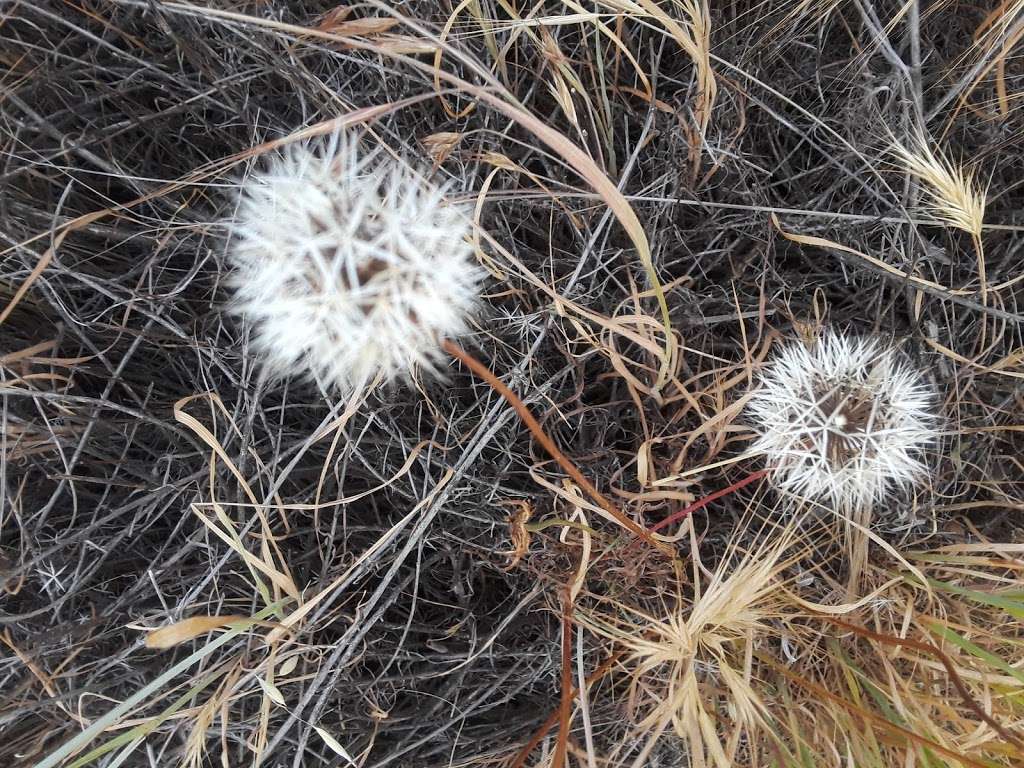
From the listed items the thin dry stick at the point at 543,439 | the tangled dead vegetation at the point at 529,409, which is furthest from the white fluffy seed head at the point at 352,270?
the tangled dead vegetation at the point at 529,409

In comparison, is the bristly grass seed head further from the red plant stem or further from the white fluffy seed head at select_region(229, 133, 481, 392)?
the white fluffy seed head at select_region(229, 133, 481, 392)

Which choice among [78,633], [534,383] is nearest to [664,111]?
[534,383]

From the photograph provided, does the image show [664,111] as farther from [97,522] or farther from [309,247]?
[97,522]

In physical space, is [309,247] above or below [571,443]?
above

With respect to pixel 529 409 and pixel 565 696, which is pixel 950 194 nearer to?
pixel 529 409

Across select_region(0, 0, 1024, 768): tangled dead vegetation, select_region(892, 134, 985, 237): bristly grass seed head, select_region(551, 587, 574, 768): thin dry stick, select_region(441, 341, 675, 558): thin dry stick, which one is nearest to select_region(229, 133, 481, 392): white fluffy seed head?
select_region(441, 341, 675, 558): thin dry stick

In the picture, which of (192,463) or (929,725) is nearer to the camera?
(929,725)

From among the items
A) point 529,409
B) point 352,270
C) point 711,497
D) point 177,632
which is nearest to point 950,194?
point 711,497
